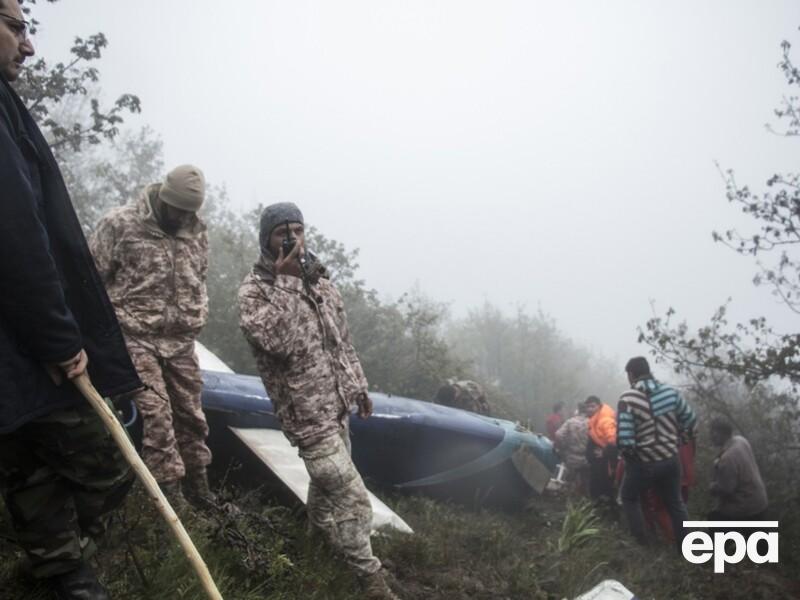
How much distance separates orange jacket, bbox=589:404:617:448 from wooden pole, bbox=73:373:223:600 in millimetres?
7101

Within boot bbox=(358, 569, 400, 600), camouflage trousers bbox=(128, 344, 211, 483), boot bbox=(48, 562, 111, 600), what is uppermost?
camouflage trousers bbox=(128, 344, 211, 483)

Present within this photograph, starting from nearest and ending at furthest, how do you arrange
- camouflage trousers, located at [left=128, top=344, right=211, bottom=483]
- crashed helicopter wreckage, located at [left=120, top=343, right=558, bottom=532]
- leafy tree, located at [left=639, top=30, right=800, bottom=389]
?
camouflage trousers, located at [left=128, top=344, right=211, bottom=483]
crashed helicopter wreckage, located at [left=120, top=343, right=558, bottom=532]
leafy tree, located at [left=639, top=30, right=800, bottom=389]

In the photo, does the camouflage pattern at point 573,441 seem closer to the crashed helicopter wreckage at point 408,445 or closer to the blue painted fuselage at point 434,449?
the crashed helicopter wreckage at point 408,445

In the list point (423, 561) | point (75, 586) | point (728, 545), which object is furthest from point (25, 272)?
point (728, 545)

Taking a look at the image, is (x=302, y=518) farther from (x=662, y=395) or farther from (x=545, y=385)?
(x=545, y=385)

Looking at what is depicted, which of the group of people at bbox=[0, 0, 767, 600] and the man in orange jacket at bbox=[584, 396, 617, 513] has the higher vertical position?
the group of people at bbox=[0, 0, 767, 600]

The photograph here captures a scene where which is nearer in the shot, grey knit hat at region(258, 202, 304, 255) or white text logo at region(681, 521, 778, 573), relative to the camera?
grey knit hat at region(258, 202, 304, 255)

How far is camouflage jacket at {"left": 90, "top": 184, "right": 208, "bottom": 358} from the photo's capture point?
3.51 metres

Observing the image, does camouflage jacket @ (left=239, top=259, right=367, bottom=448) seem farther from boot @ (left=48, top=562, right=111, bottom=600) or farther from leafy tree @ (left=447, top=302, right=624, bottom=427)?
leafy tree @ (left=447, top=302, right=624, bottom=427)

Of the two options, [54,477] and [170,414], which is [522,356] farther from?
[54,477]

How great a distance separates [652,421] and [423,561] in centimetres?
317

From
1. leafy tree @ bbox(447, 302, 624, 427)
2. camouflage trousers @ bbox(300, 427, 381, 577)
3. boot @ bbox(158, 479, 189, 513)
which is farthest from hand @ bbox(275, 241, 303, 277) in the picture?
leafy tree @ bbox(447, 302, 624, 427)

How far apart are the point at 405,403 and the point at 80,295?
4483mm

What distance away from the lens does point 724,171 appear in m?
7.95
